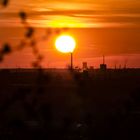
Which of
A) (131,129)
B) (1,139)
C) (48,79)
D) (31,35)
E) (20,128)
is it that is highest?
(31,35)

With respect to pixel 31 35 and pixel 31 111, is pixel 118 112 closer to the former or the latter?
pixel 31 111

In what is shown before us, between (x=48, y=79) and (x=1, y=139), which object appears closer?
(x=48, y=79)

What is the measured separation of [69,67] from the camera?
5578mm

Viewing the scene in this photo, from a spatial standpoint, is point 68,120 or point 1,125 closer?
point 68,120

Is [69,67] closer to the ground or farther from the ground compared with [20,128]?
farther from the ground

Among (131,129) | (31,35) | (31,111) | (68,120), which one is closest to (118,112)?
(68,120)

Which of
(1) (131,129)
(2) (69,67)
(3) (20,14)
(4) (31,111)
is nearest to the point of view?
(3) (20,14)

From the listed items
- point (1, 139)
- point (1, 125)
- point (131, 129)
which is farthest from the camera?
point (131, 129)

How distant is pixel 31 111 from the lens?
17.0 ft

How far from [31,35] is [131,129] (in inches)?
475

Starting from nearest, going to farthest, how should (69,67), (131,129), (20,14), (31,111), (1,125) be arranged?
1. (20,14)
2. (31,111)
3. (69,67)
4. (1,125)
5. (131,129)

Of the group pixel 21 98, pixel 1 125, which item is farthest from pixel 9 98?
pixel 1 125

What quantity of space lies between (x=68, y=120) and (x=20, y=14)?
1125 millimetres

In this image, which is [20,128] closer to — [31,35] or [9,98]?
[9,98]
